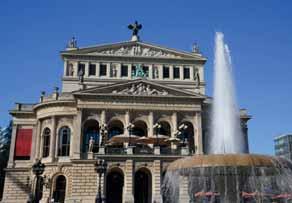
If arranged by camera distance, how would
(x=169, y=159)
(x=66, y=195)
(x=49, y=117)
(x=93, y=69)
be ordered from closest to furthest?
1. (x=169, y=159)
2. (x=66, y=195)
3. (x=49, y=117)
4. (x=93, y=69)

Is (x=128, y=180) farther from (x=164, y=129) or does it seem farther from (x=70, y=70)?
(x=70, y=70)

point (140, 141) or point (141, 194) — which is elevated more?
point (140, 141)

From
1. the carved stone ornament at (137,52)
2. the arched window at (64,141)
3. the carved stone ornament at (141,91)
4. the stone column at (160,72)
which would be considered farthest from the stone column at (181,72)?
the arched window at (64,141)

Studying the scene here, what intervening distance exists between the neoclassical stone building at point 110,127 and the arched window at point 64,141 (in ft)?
0.42

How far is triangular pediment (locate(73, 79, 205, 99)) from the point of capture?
45125mm

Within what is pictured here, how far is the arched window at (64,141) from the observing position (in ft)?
151

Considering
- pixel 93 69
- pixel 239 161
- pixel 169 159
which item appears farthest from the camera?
pixel 93 69

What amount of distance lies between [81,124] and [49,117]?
240 inches

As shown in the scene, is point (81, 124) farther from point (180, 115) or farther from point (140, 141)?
point (180, 115)

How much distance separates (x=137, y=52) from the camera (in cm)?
5478

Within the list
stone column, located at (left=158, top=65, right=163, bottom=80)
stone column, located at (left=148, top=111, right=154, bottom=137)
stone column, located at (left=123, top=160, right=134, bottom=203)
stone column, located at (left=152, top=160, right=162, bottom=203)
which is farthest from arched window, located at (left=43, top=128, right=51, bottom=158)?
stone column, located at (left=158, top=65, right=163, bottom=80)

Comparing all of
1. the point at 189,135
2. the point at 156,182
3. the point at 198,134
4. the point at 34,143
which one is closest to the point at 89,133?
the point at 34,143

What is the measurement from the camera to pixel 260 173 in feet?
51.5

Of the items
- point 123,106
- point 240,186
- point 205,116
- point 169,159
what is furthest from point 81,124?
point 240,186
